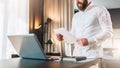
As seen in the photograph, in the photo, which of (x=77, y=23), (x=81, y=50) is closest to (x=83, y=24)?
(x=77, y=23)

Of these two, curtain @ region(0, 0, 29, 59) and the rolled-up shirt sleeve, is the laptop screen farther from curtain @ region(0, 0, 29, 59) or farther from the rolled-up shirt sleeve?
curtain @ region(0, 0, 29, 59)

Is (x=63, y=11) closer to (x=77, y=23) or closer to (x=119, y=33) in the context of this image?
(x=77, y=23)

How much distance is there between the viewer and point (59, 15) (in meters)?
4.95

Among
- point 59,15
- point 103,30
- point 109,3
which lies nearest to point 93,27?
point 103,30

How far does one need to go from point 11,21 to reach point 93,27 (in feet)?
6.16

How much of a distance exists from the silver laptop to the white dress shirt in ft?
1.96

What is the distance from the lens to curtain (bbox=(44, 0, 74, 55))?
4.80 metres

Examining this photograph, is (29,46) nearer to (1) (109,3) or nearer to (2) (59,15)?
(2) (59,15)

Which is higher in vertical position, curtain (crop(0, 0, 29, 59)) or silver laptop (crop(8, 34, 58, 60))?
curtain (crop(0, 0, 29, 59))

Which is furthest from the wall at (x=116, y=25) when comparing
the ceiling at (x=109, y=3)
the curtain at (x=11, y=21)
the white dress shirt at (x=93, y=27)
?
the white dress shirt at (x=93, y=27)

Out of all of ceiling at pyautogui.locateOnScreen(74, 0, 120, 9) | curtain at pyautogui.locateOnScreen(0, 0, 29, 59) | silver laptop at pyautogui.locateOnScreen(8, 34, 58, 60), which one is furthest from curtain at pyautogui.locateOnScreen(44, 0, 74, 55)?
silver laptop at pyautogui.locateOnScreen(8, 34, 58, 60)

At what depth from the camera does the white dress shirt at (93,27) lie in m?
1.86

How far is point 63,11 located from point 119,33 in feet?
13.1

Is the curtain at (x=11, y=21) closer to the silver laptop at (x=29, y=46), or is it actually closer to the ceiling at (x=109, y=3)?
the silver laptop at (x=29, y=46)
